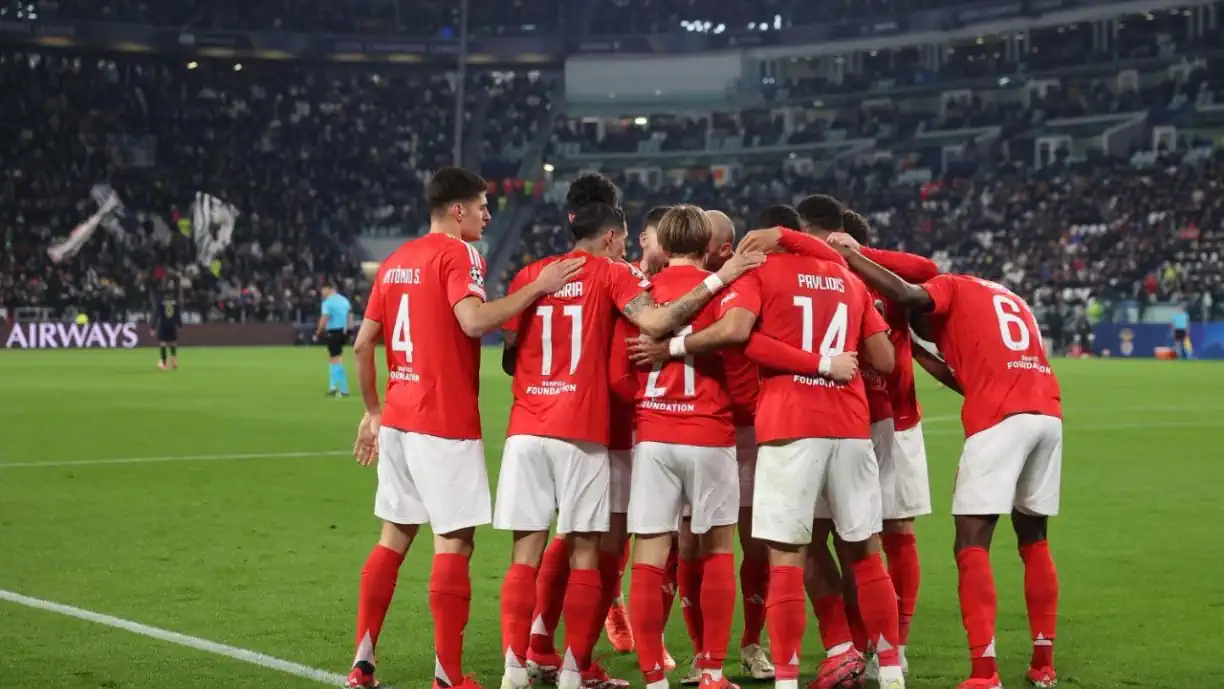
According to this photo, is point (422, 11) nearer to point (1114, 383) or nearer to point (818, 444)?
point (1114, 383)

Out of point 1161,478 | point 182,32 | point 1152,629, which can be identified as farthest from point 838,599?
point 182,32

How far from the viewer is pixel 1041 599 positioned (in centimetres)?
725

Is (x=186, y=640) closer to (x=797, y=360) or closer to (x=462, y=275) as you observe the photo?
(x=462, y=275)

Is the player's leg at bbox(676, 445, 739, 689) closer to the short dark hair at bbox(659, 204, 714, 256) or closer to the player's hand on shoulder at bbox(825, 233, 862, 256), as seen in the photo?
the short dark hair at bbox(659, 204, 714, 256)

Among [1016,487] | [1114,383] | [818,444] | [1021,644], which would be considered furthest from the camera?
[1114,383]

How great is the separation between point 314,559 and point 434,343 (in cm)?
429

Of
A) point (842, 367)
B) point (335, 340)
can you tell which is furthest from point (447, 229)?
point (335, 340)

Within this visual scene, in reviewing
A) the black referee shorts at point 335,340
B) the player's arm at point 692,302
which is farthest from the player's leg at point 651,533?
the black referee shorts at point 335,340

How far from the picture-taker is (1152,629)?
852 cm

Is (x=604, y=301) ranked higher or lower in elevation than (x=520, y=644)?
higher

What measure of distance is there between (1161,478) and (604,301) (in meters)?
10.8

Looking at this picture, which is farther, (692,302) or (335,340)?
(335,340)

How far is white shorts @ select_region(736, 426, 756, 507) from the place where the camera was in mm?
7551

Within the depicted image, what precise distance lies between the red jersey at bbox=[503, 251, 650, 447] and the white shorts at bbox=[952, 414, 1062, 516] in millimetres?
1741
